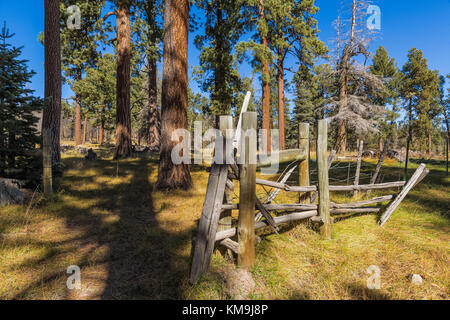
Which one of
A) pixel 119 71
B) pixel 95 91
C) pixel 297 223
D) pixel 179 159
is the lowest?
pixel 297 223

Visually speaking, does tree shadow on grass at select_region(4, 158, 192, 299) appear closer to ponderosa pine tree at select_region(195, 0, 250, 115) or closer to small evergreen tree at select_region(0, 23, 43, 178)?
small evergreen tree at select_region(0, 23, 43, 178)

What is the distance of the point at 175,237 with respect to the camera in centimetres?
370

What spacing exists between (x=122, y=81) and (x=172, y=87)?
6.37 meters

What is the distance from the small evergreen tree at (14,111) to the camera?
5086 mm

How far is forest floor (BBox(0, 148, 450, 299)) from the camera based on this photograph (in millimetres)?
2426

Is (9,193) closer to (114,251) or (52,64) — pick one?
(114,251)

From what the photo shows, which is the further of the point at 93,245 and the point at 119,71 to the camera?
the point at 119,71

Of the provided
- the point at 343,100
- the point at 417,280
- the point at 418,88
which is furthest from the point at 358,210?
the point at 418,88

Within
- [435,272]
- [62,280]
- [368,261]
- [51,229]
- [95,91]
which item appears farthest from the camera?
[95,91]

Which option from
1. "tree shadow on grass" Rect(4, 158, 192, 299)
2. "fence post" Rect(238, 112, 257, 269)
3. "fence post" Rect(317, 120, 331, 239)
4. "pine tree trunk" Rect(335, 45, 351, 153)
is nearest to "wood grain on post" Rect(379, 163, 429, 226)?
"fence post" Rect(317, 120, 331, 239)

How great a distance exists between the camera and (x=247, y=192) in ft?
8.73

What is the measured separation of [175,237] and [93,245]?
130 centimetres

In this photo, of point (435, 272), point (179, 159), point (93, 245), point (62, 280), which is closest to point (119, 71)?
point (179, 159)
